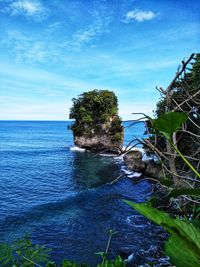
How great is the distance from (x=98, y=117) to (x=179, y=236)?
158ft

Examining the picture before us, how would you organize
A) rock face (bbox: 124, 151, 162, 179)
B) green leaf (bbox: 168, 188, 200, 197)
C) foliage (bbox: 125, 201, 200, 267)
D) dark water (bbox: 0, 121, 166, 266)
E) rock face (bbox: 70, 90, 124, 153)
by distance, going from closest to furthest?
foliage (bbox: 125, 201, 200, 267), green leaf (bbox: 168, 188, 200, 197), dark water (bbox: 0, 121, 166, 266), rock face (bbox: 124, 151, 162, 179), rock face (bbox: 70, 90, 124, 153)

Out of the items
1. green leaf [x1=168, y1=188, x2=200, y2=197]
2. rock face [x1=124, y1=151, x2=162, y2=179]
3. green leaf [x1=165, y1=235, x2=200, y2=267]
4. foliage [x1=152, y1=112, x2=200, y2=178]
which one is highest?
foliage [x1=152, y1=112, x2=200, y2=178]

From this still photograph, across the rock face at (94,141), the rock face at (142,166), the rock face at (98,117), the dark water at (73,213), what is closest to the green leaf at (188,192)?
the dark water at (73,213)

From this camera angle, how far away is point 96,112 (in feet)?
161

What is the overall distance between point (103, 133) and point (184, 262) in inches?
1890

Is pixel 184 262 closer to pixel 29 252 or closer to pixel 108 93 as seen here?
pixel 29 252

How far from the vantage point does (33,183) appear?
27906mm

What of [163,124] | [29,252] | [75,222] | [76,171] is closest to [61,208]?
[75,222]

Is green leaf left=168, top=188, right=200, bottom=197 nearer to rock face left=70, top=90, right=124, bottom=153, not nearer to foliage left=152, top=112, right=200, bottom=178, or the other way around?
foliage left=152, top=112, right=200, bottom=178

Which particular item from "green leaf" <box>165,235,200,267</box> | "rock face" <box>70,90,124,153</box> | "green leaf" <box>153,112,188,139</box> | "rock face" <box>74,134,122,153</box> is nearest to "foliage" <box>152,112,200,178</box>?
"green leaf" <box>153,112,188,139</box>

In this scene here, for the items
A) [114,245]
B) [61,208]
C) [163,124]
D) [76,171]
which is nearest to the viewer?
[163,124]

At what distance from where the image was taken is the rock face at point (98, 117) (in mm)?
47625

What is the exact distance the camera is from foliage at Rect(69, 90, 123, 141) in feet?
156

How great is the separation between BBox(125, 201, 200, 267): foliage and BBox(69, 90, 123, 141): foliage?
153ft
